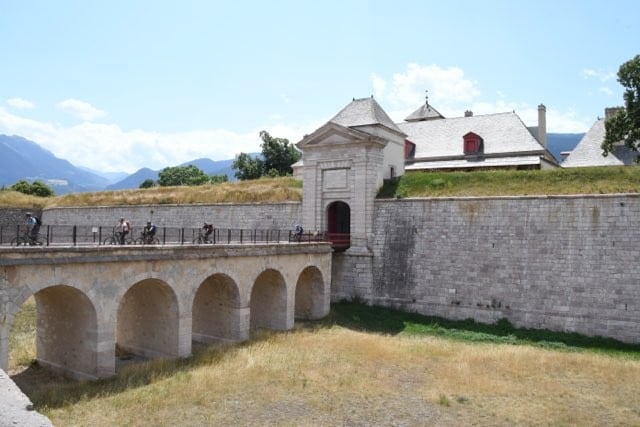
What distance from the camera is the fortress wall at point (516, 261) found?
18.1 meters

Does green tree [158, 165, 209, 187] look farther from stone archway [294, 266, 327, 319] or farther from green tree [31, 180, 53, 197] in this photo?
stone archway [294, 266, 327, 319]

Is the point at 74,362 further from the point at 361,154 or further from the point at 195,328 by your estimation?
the point at 361,154

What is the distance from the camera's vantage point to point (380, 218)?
22.5m

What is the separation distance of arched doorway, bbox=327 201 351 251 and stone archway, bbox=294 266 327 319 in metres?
1.87

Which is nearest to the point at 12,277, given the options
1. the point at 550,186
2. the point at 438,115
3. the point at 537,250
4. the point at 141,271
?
the point at 141,271

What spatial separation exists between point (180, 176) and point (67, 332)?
48.9 meters

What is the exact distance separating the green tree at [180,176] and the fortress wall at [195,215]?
24.7 meters

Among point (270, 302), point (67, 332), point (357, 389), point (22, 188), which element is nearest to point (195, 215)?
point (270, 302)

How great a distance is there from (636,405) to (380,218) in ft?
39.9

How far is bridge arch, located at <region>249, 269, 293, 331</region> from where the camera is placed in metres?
18.9

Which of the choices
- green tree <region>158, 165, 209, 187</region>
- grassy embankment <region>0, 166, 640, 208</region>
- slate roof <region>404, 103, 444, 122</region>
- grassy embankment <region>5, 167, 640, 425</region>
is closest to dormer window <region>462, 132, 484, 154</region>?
grassy embankment <region>0, 166, 640, 208</region>

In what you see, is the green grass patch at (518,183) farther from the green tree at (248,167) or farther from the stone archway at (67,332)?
the green tree at (248,167)

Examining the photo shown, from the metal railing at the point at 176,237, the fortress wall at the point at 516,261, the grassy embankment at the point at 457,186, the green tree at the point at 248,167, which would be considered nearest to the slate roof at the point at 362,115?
the grassy embankment at the point at 457,186

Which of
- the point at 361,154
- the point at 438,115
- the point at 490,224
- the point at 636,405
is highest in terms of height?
the point at 438,115
